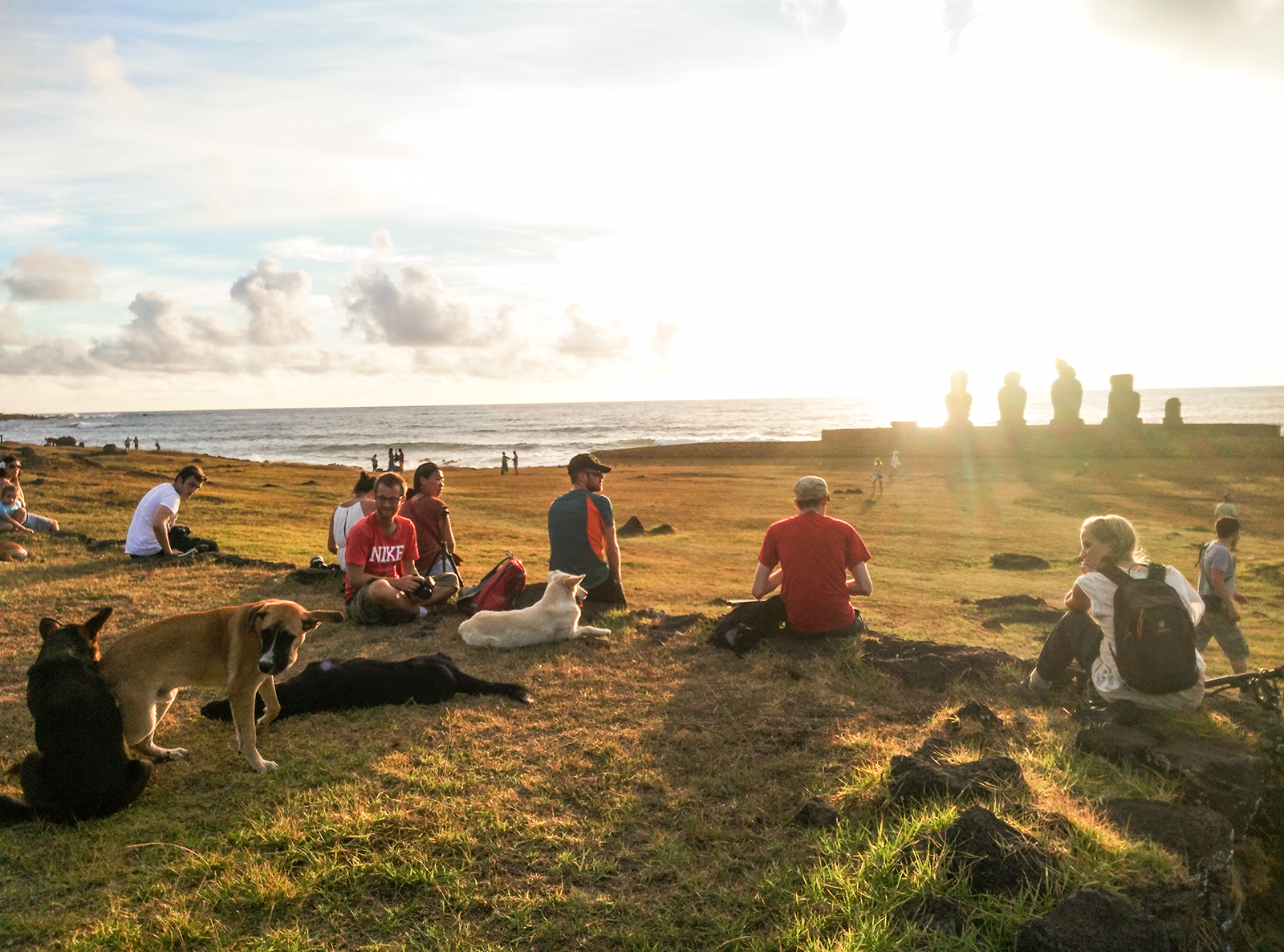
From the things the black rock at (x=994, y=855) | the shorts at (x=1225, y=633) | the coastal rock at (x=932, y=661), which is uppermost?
the black rock at (x=994, y=855)

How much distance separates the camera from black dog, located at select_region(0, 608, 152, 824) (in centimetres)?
432

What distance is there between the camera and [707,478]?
137 ft

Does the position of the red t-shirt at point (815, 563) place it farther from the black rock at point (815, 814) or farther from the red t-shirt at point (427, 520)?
→ the red t-shirt at point (427, 520)

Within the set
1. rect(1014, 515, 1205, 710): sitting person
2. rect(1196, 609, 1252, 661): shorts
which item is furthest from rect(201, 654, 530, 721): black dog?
rect(1196, 609, 1252, 661): shorts

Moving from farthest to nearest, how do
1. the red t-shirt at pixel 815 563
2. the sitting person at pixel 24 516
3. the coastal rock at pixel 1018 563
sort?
the coastal rock at pixel 1018 563 → the sitting person at pixel 24 516 → the red t-shirt at pixel 815 563

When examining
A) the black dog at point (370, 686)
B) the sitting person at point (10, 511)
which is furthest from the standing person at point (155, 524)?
the black dog at point (370, 686)

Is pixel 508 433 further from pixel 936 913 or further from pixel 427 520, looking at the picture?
pixel 936 913

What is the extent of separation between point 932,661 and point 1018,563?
41.0ft

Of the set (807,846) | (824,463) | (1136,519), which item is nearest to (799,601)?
(807,846)

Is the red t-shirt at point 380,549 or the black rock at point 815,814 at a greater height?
the red t-shirt at point 380,549

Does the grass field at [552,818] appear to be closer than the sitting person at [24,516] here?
Yes

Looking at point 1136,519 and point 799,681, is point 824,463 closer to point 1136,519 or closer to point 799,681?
point 1136,519

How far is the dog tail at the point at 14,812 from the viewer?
4348 millimetres

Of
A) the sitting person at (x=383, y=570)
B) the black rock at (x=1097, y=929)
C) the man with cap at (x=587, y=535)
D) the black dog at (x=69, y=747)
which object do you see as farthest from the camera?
the man with cap at (x=587, y=535)
